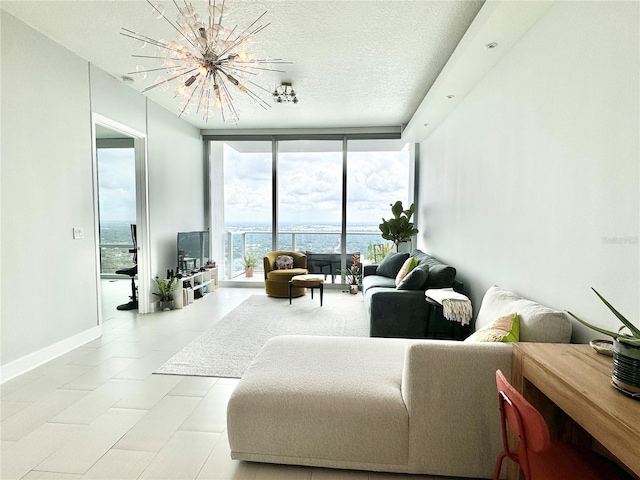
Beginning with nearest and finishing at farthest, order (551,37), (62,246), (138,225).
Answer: (551,37)
(62,246)
(138,225)

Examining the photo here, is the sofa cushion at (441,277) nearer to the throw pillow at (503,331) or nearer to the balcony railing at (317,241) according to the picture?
the throw pillow at (503,331)

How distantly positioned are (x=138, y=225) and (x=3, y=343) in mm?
2231

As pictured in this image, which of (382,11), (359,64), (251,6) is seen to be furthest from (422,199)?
(251,6)

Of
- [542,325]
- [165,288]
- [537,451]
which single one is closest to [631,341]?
[537,451]

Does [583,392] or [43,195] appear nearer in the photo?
[583,392]

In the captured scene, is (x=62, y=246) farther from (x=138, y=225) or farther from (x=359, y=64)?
(x=359, y=64)

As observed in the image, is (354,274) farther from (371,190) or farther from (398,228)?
(371,190)

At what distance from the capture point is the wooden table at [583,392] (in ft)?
3.11

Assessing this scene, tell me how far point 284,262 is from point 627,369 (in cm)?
520

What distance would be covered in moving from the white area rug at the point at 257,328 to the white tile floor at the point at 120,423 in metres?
0.19

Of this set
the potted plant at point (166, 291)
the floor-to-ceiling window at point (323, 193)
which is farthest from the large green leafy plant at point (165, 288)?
the floor-to-ceiling window at point (323, 193)

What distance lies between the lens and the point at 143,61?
12.0 ft

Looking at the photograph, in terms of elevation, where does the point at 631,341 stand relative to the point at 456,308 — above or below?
above

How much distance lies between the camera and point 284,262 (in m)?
6.05
